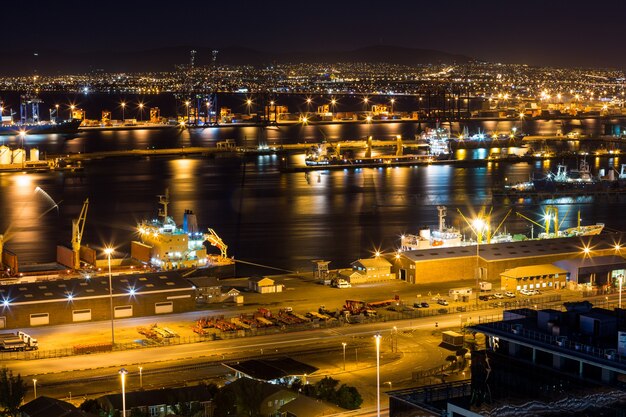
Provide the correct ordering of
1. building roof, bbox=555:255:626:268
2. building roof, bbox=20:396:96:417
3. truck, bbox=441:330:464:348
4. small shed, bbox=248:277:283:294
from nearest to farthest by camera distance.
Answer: building roof, bbox=20:396:96:417 < truck, bbox=441:330:464:348 < small shed, bbox=248:277:283:294 < building roof, bbox=555:255:626:268

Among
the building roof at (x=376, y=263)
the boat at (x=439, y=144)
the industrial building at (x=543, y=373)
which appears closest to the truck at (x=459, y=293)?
the building roof at (x=376, y=263)

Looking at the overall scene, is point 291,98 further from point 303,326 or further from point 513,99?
point 303,326

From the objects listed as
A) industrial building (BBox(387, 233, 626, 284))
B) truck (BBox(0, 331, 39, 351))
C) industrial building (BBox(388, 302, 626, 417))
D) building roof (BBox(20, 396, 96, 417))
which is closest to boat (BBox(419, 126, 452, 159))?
industrial building (BBox(387, 233, 626, 284))

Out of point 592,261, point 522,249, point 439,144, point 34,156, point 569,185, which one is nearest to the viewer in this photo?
point 592,261

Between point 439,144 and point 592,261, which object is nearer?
point 592,261

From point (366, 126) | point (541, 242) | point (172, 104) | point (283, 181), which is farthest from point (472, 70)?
point (541, 242)

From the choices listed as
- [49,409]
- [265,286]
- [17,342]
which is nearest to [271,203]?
[265,286]

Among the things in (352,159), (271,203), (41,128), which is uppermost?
(41,128)

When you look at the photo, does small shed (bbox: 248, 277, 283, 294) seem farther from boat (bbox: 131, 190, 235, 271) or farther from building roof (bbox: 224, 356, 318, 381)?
building roof (bbox: 224, 356, 318, 381)

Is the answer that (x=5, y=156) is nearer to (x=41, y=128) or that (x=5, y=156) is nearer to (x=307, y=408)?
(x=41, y=128)
